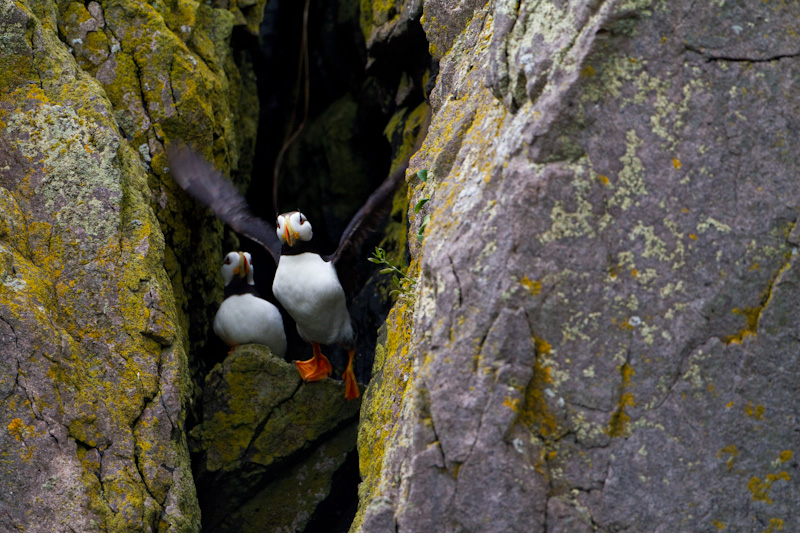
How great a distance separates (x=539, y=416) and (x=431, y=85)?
300 centimetres

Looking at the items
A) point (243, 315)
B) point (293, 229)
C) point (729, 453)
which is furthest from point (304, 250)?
point (729, 453)

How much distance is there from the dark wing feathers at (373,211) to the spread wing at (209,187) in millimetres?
747

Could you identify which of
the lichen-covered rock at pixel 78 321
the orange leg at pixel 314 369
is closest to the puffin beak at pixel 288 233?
the orange leg at pixel 314 369

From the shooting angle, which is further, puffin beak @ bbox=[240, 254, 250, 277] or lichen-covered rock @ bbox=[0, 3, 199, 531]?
puffin beak @ bbox=[240, 254, 250, 277]

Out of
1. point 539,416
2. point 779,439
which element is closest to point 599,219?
point 539,416

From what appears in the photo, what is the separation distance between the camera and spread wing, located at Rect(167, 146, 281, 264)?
534 centimetres

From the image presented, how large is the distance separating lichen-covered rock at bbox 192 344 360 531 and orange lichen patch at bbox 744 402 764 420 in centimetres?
292

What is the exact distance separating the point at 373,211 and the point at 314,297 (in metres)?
0.81

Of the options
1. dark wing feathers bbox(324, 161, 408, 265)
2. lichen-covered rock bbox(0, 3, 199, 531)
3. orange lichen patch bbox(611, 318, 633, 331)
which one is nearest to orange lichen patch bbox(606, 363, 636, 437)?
orange lichen patch bbox(611, 318, 633, 331)

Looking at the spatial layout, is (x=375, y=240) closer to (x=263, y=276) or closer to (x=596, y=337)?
(x=263, y=276)

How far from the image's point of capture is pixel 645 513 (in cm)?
262

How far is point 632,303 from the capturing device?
2686 mm

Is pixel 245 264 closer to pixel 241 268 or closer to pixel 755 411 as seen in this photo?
pixel 241 268

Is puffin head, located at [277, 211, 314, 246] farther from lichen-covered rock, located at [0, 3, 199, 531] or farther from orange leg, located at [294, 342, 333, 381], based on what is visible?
lichen-covered rock, located at [0, 3, 199, 531]
